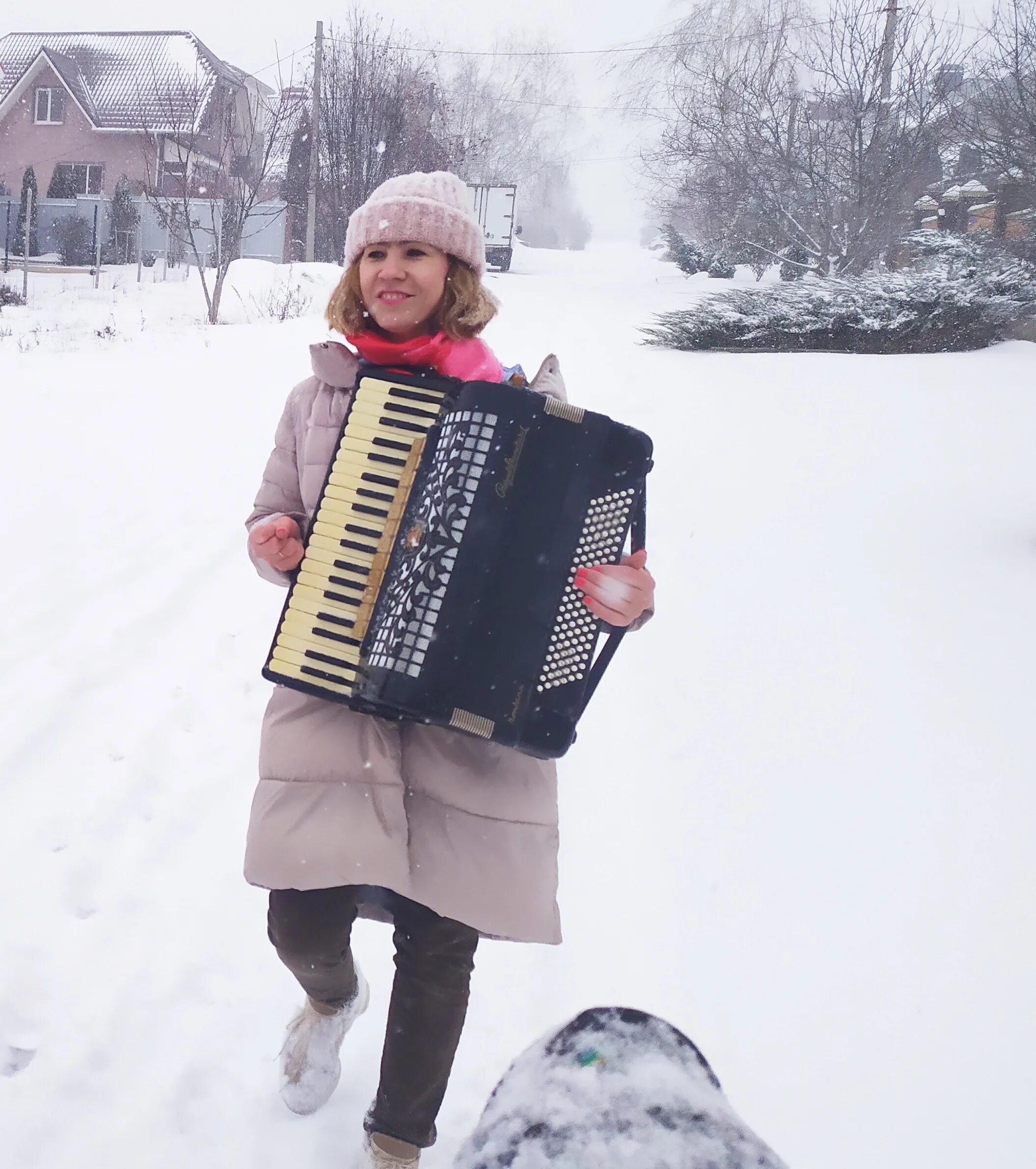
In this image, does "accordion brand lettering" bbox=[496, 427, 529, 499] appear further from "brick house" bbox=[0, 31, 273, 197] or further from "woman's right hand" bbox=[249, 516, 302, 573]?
"brick house" bbox=[0, 31, 273, 197]

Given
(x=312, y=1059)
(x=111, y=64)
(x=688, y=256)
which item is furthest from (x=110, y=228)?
(x=312, y=1059)

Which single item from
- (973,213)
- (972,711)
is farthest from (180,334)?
(973,213)

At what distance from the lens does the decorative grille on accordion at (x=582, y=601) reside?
58.8 inches

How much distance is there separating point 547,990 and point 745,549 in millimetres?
3186

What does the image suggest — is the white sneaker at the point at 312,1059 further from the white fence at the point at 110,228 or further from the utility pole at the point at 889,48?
the white fence at the point at 110,228

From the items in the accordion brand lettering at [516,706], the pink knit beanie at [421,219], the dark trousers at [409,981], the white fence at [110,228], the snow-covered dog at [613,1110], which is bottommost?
the dark trousers at [409,981]

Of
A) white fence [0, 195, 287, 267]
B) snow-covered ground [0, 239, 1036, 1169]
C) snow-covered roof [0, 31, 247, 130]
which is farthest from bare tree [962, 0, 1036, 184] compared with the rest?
snow-covered roof [0, 31, 247, 130]

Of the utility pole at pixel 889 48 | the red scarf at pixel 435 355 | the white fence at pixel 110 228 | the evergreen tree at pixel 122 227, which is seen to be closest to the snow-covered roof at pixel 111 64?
the white fence at pixel 110 228

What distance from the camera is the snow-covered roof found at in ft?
84.5

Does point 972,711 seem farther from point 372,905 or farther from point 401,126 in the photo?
point 401,126

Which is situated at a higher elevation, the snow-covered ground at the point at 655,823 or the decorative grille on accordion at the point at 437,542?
the decorative grille on accordion at the point at 437,542

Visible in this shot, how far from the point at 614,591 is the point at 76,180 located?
31323 millimetres

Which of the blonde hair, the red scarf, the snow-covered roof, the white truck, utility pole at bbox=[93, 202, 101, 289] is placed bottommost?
the red scarf

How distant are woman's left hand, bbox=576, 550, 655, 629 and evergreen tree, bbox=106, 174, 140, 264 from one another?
2310 centimetres
